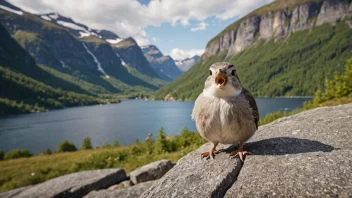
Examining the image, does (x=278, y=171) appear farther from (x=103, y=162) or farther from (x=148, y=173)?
(x=103, y=162)

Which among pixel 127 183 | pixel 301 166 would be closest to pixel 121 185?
pixel 127 183

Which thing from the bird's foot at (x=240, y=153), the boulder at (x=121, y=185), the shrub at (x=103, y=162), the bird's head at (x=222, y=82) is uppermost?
the bird's head at (x=222, y=82)

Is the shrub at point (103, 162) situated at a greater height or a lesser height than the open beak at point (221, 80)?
lesser

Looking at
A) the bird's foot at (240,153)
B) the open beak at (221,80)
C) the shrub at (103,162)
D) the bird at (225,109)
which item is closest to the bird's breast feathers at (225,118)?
the bird at (225,109)

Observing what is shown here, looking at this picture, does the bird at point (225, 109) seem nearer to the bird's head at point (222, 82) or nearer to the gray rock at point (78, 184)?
the bird's head at point (222, 82)

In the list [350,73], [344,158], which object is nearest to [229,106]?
[344,158]

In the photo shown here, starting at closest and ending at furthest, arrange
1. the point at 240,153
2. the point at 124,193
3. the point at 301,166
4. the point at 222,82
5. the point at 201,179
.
A: the point at 301,166 < the point at 201,179 < the point at 222,82 < the point at 240,153 < the point at 124,193

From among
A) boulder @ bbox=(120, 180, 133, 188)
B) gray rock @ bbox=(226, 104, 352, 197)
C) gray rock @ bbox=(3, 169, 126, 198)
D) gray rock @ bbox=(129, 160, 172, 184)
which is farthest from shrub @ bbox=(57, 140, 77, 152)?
gray rock @ bbox=(226, 104, 352, 197)
